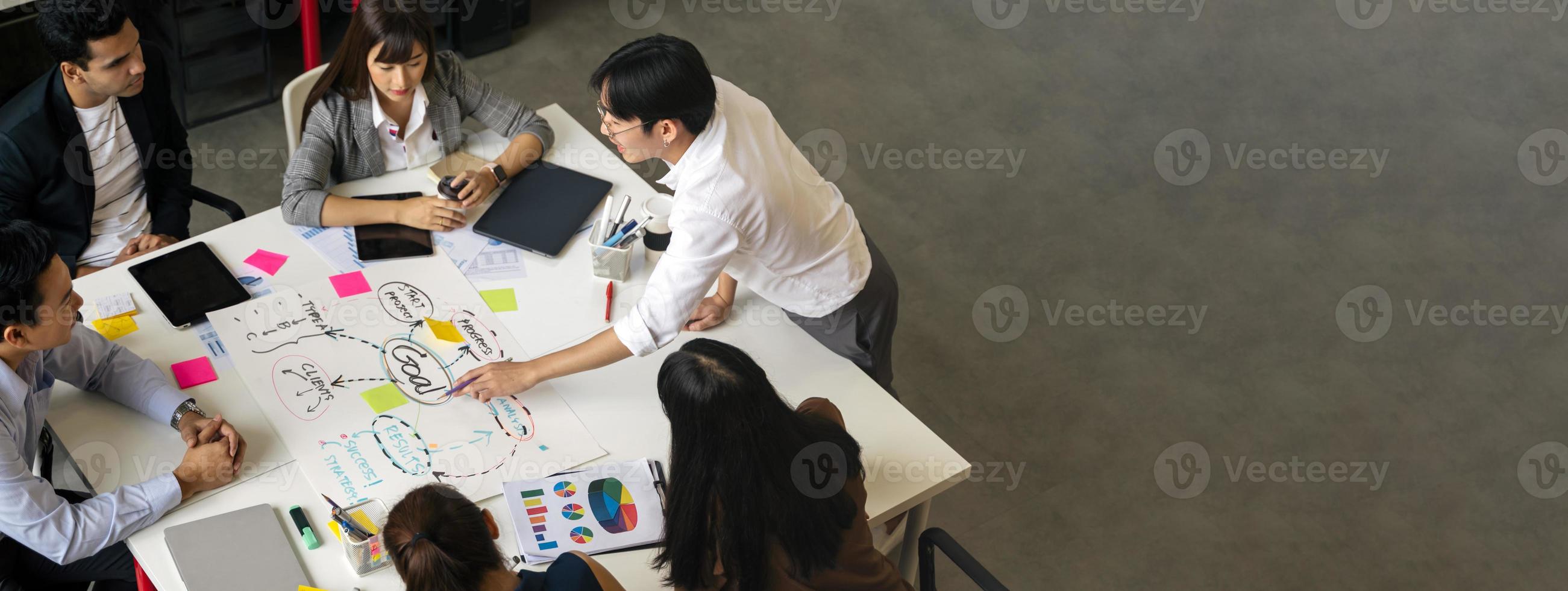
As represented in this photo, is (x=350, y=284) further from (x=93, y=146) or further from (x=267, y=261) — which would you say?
(x=93, y=146)

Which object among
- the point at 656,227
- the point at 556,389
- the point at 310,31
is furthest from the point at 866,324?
the point at 310,31

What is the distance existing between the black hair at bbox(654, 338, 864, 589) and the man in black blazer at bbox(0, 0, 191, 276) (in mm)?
1473

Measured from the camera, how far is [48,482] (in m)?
1.86

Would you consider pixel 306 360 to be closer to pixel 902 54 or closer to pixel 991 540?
pixel 991 540

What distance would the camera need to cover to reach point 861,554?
1.81 meters

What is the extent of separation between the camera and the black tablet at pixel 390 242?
2334 mm

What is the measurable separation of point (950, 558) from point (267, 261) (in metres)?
1.45

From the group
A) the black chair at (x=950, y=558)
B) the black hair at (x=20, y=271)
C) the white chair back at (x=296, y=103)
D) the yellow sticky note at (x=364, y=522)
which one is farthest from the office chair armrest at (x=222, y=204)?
the black chair at (x=950, y=558)

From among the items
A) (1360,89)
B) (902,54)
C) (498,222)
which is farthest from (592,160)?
(1360,89)

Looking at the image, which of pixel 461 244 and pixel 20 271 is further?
pixel 461 244

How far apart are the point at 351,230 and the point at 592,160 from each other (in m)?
0.56

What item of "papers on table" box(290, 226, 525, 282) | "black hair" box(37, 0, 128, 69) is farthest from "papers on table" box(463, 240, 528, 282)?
"black hair" box(37, 0, 128, 69)

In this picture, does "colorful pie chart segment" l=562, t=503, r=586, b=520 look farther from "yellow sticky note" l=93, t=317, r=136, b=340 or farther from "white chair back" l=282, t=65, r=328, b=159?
"white chair back" l=282, t=65, r=328, b=159

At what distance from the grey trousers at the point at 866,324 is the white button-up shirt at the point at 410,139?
36.5 inches
